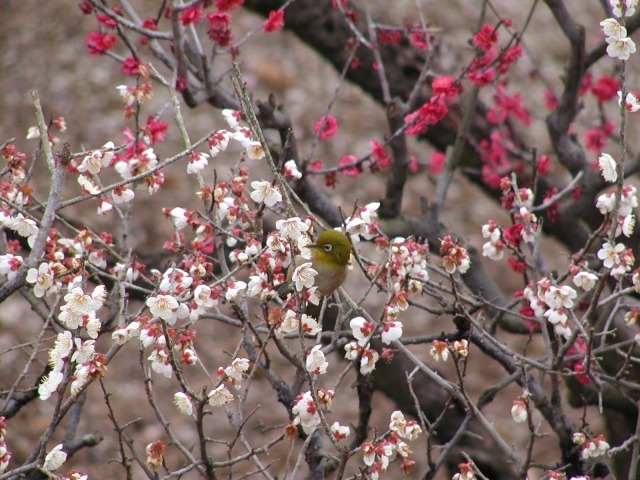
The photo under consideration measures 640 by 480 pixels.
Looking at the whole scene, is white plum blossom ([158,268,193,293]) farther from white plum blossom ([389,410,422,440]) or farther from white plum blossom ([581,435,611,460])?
white plum blossom ([581,435,611,460])

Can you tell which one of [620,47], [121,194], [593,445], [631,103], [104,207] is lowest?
[593,445]

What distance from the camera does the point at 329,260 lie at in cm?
261

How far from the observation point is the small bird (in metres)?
2.58

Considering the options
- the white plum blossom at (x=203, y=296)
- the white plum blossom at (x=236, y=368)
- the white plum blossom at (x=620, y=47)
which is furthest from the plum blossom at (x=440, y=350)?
the white plum blossom at (x=620, y=47)

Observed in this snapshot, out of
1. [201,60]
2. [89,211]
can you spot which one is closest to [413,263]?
[201,60]

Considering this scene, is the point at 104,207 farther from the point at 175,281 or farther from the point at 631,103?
the point at 631,103

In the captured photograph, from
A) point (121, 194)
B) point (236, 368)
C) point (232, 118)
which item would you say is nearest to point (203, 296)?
point (236, 368)

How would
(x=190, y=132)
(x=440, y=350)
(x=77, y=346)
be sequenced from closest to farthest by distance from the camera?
(x=77, y=346) < (x=440, y=350) < (x=190, y=132)

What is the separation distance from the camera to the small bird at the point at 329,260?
2.58 m

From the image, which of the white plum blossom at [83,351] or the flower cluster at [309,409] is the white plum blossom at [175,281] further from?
the flower cluster at [309,409]

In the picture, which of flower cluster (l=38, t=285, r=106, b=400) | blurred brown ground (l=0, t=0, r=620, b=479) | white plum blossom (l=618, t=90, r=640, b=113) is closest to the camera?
flower cluster (l=38, t=285, r=106, b=400)

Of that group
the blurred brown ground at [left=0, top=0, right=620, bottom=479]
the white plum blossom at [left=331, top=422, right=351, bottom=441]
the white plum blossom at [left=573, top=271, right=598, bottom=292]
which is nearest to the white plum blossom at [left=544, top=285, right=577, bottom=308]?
the white plum blossom at [left=573, top=271, right=598, bottom=292]

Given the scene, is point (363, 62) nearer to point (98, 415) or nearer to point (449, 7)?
point (98, 415)

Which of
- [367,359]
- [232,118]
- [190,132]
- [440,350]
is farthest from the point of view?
[190,132]
